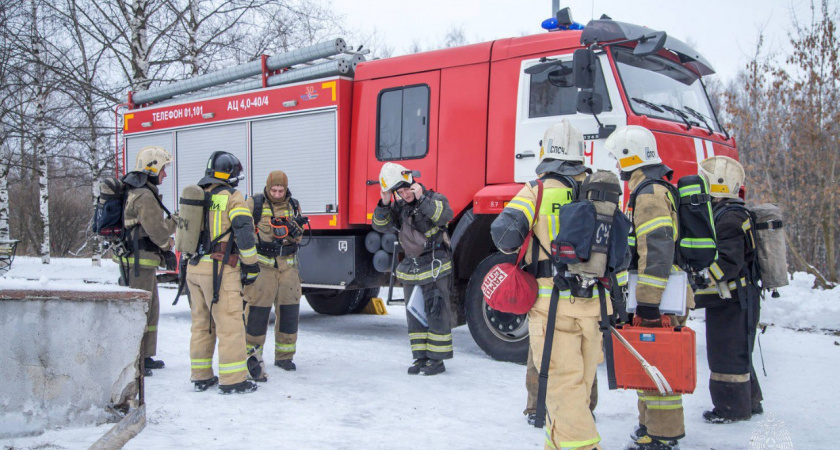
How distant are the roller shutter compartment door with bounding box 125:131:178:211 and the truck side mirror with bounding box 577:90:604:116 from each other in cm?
553

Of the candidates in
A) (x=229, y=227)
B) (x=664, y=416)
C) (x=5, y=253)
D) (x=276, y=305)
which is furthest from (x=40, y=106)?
(x=664, y=416)

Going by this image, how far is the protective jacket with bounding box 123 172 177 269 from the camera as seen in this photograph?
550 centimetres

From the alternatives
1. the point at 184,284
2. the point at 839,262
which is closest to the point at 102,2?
the point at 184,284

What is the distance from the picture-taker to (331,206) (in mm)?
7301

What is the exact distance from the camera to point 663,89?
240 inches

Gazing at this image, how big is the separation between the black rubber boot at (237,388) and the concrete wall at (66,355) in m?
0.97

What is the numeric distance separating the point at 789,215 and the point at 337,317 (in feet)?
28.0

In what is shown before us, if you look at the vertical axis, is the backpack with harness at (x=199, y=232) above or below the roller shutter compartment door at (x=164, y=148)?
below

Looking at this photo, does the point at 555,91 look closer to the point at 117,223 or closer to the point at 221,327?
the point at 221,327

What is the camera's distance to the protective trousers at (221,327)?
16.3 ft

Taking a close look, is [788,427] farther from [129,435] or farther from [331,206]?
[331,206]

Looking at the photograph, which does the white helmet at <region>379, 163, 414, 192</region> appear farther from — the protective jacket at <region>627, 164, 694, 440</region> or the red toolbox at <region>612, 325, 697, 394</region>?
the red toolbox at <region>612, 325, 697, 394</region>

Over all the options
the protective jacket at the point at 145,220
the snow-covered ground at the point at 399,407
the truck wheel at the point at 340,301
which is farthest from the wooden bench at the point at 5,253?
the protective jacket at the point at 145,220

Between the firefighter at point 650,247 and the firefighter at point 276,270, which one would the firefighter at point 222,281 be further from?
the firefighter at point 650,247
